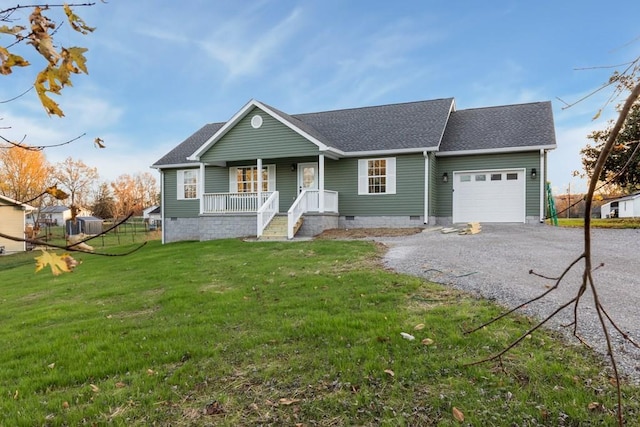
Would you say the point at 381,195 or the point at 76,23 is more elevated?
the point at 76,23

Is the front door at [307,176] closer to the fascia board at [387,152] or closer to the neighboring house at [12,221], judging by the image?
the fascia board at [387,152]

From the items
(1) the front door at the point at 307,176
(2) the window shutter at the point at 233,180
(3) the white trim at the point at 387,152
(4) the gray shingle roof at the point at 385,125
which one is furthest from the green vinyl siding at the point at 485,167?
(2) the window shutter at the point at 233,180

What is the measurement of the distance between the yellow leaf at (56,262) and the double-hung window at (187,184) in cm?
1821

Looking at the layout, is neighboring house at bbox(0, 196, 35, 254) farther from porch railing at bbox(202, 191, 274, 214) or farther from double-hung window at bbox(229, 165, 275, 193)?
porch railing at bbox(202, 191, 274, 214)

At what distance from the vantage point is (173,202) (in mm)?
19578

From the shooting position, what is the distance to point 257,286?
21.5 feet

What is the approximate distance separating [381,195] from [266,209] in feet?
14.9

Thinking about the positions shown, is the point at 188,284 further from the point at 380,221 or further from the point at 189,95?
the point at 189,95

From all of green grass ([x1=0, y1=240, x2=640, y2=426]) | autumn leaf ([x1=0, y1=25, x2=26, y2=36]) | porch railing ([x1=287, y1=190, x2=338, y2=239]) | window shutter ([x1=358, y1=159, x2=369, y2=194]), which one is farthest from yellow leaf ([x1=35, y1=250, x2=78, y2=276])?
window shutter ([x1=358, y1=159, x2=369, y2=194])

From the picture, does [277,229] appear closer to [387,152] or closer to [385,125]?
[387,152]

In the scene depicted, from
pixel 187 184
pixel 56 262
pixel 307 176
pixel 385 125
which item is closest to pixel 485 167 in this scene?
pixel 385 125

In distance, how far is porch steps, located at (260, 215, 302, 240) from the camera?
14344 millimetres

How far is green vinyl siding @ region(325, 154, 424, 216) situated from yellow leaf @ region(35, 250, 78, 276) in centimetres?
1449

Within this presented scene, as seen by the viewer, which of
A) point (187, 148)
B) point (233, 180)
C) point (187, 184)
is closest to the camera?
point (233, 180)
